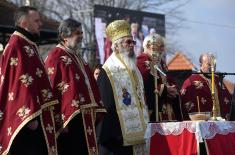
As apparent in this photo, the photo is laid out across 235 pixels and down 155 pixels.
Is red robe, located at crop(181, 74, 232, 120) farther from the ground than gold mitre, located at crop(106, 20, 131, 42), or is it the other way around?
gold mitre, located at crop(106, 20, 131, 42)

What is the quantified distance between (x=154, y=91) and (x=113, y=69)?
71 cm

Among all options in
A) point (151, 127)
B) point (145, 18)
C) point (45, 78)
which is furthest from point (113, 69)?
point (145, 18)

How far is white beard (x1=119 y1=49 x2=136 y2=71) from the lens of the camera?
8453 millimetres

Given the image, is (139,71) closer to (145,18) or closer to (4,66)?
(4,66)

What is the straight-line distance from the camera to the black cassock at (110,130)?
8.14 metres

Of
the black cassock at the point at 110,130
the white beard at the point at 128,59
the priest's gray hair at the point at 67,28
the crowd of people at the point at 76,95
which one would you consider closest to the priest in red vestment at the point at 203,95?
the crowd of people at the point at 76,95

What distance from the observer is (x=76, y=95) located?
7.30m

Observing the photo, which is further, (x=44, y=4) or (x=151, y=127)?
(x=44, y=4)

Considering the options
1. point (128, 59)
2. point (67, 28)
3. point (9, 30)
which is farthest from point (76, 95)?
point (9, 30)

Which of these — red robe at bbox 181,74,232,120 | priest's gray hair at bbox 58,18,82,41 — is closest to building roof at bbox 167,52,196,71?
red robe at bbox 181,74,232,120

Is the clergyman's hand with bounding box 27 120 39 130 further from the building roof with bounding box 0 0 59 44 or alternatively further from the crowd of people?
the building roof with bounding box 0 0 59 44

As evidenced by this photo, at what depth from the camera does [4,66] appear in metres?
6.66

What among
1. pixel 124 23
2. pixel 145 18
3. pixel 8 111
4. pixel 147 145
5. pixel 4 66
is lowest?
pixel 147 145

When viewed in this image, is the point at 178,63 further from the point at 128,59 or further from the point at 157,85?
the point at 128,59
